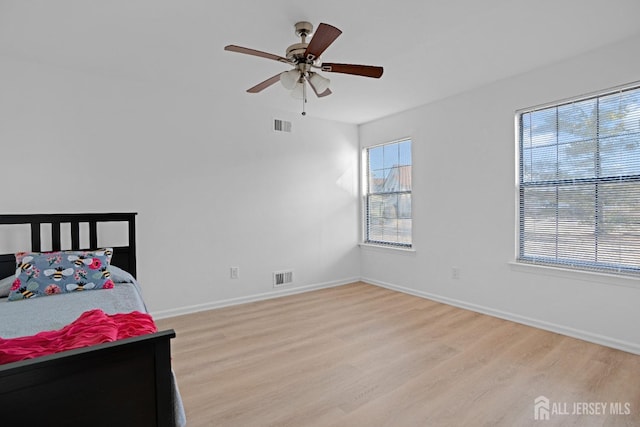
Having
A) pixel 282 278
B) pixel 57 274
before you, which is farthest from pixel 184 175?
pixel 282 278

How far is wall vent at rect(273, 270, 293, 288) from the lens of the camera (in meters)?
4.37

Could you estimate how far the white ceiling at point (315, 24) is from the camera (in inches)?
85.8

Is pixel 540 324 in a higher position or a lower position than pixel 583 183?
lower

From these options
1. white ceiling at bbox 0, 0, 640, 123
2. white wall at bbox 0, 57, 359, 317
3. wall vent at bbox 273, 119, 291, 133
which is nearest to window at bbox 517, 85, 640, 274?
white ceiling at bbox 0, 0, 640, 123

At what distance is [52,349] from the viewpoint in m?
1.25

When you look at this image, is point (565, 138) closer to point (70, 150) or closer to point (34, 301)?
point (34, 301)

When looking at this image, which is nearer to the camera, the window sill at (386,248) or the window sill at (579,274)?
the window sill at (579,274)

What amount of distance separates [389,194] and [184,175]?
9.16 ft

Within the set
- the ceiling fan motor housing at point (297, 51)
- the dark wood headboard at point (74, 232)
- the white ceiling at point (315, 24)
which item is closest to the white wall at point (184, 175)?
the dark wood headboard at point (74, 232)

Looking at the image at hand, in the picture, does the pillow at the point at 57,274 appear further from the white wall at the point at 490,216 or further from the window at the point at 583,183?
the window at the point at 583,183

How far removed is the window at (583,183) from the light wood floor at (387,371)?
2.59ft

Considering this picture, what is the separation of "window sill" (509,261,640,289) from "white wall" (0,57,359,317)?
2442 millimetres

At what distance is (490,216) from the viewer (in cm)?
357

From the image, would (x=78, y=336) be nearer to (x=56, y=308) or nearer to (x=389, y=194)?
(x=56, y=308)
